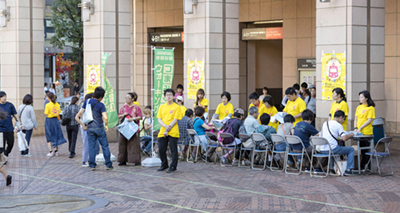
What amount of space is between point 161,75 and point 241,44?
9.11m

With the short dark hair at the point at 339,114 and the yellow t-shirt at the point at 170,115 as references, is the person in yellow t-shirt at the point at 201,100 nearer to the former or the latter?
the yellow t-shirt at the point at 170,115

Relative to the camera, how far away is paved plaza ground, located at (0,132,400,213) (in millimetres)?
8609

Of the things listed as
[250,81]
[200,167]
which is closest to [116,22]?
[250,81]

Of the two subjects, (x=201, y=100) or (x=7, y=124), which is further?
(x=201, y=100)

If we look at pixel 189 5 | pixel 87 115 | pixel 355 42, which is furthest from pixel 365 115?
pixel 189 5

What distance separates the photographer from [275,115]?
13.0m

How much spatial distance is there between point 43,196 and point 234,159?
185 inches

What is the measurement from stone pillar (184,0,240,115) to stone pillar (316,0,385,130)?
364 centimetres

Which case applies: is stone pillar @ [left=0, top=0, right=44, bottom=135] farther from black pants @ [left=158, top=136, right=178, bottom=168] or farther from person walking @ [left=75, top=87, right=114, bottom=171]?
black pants @ [left=158, top=136, right=178, bottom=168]

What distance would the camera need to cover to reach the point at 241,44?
21.5 m

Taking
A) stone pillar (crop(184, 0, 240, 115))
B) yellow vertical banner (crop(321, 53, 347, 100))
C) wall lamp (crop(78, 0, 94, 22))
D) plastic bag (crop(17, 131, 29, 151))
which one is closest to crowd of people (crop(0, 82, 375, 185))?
plastic bag (crop(17, 131, 29, 151))

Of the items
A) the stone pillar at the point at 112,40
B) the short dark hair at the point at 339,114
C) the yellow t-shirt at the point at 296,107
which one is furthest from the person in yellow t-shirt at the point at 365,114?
the stone pillar at the point at 112,40

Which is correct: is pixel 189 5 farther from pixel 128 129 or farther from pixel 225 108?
pixel 128 129

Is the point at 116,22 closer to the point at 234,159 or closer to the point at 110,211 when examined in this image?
the point at 234,159
